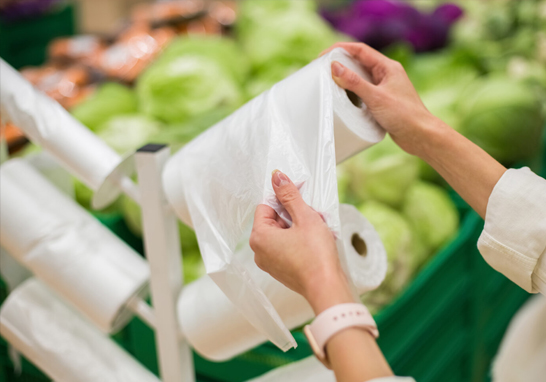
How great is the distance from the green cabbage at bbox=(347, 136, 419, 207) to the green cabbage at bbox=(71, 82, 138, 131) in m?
0.77

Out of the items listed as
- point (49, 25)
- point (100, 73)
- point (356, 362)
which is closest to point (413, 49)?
point (100, 73)

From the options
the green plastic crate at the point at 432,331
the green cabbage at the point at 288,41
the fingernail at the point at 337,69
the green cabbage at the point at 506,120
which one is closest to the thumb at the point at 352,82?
the fingernail at the point at 337,69

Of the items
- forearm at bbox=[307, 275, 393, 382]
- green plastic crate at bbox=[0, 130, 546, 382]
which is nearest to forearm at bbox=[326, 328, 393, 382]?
forearm at bbox=[307, 275, 393, 382]

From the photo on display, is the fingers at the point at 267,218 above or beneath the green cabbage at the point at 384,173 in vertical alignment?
above

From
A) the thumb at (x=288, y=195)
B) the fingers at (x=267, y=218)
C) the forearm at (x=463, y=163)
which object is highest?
the thumb at (x=288, y=195)

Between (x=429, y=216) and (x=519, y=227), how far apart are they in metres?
0.61

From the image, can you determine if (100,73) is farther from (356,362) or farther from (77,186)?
(356,362)

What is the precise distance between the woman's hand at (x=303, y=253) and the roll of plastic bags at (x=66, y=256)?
0.38 metres

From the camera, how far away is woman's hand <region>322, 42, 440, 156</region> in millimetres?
769

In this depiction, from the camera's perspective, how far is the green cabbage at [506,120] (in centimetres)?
150

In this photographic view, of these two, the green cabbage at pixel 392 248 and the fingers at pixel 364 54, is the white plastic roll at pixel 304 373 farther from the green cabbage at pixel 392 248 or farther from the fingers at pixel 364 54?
the fingers at pixel 364 54

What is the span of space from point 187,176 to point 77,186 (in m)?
0.73

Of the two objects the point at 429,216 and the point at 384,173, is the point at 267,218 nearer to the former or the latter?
the point at 384,173

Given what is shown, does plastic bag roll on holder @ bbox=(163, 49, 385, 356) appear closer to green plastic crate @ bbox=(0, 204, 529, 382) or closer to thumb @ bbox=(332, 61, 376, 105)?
thumb @ bbox=(332, 61, 376, 105)
